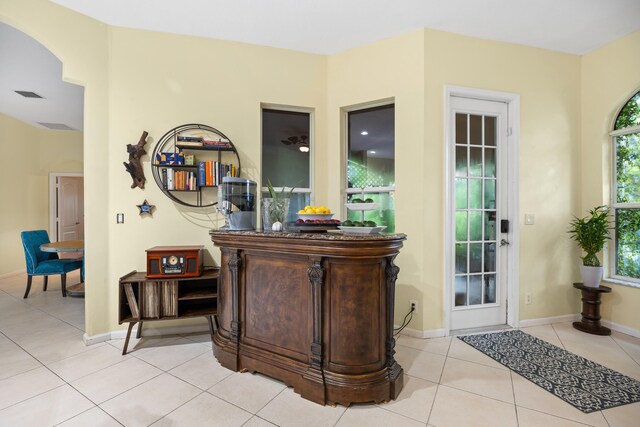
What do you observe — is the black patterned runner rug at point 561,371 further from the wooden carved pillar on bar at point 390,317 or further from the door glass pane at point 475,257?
the wooden carved pillar on bar at point 390,317

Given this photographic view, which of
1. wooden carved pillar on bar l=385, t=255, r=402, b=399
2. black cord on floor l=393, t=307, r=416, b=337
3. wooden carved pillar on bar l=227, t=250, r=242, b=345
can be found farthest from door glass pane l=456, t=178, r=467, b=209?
wooden carved pillar on bar l=227, t=250, r=242, b=345

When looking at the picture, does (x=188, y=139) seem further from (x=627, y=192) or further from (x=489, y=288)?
(x=627, y=192)

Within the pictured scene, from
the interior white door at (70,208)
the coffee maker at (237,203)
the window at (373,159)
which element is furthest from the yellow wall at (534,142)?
the interior white door at (70,208)

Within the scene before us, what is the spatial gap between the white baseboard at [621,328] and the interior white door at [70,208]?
9626mm

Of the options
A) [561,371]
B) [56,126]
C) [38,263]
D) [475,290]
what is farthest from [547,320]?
[56,126]

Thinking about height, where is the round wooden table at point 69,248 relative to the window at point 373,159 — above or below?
below

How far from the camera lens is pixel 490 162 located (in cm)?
340

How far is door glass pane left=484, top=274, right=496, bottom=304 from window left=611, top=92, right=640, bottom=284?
1357mm

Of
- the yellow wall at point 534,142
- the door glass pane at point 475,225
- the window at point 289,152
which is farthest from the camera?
the window at point 289,152

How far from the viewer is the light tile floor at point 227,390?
72.9 inches

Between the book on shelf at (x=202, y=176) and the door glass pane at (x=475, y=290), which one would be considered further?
the door glass pane at (x=475, y=290)

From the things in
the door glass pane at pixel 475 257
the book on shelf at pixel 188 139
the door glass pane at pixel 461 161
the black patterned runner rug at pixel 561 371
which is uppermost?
the book on shelf at pixel 188 139

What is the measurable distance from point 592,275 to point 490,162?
1.60 meters

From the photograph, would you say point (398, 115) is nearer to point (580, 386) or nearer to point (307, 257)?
point (307, 257)
